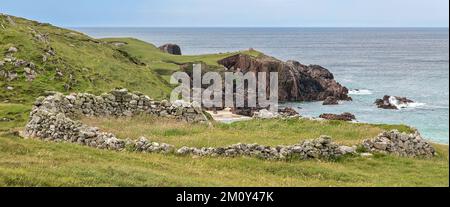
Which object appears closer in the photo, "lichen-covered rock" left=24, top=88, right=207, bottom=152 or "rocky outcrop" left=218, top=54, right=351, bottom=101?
"lichen-covered rock" left=24, top=88, right=207, bottom=152

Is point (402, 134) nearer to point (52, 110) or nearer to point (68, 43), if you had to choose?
point (52, 110)

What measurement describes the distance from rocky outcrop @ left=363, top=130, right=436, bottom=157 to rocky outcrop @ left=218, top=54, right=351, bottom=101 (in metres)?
99.6

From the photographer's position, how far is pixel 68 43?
92.8 metres

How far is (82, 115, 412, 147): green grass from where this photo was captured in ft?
109

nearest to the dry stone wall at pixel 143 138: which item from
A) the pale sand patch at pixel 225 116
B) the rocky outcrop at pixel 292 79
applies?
the pale sand patch at pixel 225 116

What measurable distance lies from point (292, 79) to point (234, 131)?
100 meters

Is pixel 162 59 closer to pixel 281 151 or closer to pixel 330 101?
pixel 330 101

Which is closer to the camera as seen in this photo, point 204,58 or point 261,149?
point 261,149

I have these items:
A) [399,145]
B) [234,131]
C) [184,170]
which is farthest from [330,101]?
[184,170]

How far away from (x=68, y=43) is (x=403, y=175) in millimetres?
75368

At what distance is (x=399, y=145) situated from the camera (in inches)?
1281

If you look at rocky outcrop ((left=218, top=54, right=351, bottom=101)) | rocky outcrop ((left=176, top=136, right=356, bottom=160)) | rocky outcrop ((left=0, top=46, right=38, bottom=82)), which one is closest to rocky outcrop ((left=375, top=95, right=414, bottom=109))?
rocky outcrop ((left=218, top=54, right=351, bottom=101))

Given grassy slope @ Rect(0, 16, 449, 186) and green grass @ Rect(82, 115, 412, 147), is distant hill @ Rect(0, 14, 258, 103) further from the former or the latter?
green grass @ Rect(82, 115, 412, 147)
